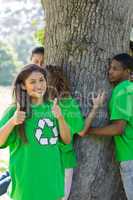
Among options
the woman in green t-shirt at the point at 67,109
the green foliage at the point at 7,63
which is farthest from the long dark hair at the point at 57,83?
the green foliage at the point at 7,63

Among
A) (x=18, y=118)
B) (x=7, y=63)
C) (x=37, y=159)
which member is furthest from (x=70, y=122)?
(x=7, y=63)

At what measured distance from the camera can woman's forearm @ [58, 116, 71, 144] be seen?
3.38 m

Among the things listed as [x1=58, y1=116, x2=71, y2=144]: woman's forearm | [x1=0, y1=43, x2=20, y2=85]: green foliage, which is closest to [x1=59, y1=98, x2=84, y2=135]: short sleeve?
[x1=58, y1=116, x2=71, y2=144]: woman's forearm

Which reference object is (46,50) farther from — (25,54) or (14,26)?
(14,26)

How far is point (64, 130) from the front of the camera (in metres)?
3.45

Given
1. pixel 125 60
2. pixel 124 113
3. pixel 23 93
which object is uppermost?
pixel 125 60

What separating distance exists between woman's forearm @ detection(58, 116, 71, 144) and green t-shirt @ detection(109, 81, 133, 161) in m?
0.46

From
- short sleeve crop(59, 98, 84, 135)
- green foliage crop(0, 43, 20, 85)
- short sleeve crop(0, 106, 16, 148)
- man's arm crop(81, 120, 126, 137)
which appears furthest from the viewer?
green foliage crop(0, 43, 20, 85)

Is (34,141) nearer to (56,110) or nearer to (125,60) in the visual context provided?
(56,110)

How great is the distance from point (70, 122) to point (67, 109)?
0.11 metres

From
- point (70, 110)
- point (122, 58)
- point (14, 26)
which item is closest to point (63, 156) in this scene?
point (70, 110)

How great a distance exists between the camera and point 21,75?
349cm

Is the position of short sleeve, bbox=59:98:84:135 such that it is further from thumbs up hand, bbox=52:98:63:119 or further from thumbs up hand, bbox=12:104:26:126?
thumbs up hand, bbox=12:104:26:126

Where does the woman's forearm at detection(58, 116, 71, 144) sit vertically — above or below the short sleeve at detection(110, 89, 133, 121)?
below
